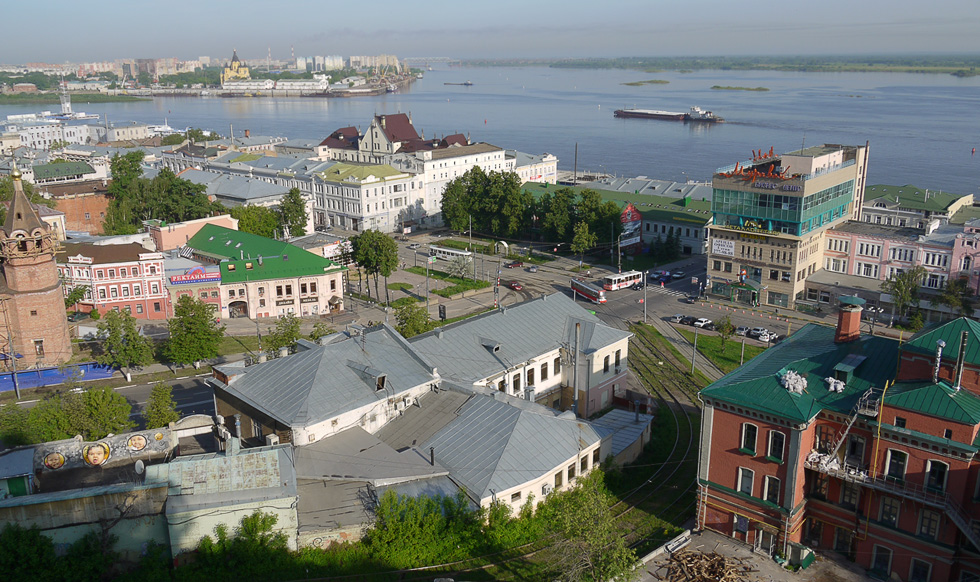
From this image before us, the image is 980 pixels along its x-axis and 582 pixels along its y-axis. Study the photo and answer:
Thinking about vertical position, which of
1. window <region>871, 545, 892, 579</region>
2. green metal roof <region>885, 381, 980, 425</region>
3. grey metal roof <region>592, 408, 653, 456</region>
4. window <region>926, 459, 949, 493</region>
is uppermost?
green metal roof <region>885, 381, 980, 425</region>

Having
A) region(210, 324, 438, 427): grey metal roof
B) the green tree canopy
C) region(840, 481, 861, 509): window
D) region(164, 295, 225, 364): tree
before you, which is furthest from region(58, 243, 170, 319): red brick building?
region(840, 481, 861, 509): window

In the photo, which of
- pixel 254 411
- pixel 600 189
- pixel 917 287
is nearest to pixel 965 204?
pixel 917 287

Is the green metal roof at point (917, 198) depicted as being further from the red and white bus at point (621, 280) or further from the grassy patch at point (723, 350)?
the grassy patch at point (723, 350)

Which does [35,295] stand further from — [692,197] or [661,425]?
[692,197]

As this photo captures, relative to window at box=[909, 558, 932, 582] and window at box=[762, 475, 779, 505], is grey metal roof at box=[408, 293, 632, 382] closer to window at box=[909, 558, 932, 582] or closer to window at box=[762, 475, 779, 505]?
window at box=[762, 475, 779, 505]

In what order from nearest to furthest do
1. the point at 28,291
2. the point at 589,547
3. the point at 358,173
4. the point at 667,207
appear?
1. the point at 589,547
2. the point at 28,291
3. the point at 667,207
4. the point at 358,173

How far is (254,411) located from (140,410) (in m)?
11.8

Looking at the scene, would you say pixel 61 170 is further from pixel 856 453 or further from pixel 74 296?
pixel 856 453

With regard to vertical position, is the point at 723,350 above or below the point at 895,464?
below

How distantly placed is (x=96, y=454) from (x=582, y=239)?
46.7 metres

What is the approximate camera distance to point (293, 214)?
70.9m

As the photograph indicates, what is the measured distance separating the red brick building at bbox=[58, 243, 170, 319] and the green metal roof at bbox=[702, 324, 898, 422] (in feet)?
133

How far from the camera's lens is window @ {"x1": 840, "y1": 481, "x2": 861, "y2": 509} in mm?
23781

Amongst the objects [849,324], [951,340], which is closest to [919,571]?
[951,340]
